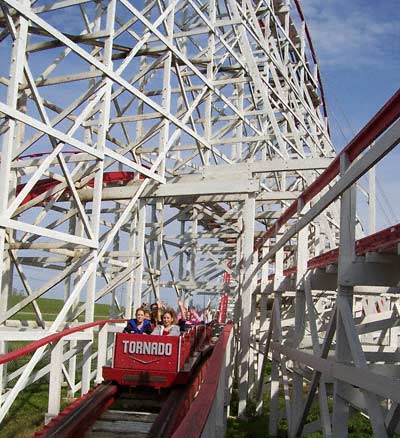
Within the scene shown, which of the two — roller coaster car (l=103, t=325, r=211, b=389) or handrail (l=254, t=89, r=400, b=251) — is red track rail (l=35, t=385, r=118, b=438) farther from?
handrail (l=254, t=89, r=400, b=251)

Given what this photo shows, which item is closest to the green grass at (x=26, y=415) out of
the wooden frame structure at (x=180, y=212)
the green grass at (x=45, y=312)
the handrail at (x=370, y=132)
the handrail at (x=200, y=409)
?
the wooden frame structure at (x=180, y=212)

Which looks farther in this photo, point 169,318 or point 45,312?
point 45,312

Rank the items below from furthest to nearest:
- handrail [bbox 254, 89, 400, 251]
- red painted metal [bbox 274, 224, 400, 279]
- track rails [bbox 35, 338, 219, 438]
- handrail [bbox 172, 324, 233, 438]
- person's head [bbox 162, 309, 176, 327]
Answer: person's head [bbox 162, 309, 176, 327], track rails [bbox 35, 338, 219, 438], red painted metal [bbox 274, 224, 400, 279], handrail [bbox 254, 89, 400, 251], handrail [bbox 172, 324, 233, 438]

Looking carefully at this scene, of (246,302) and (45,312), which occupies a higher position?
(246,302)

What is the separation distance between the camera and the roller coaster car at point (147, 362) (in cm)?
823

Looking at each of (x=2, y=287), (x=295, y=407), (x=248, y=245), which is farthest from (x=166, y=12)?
(x=295, y=407)

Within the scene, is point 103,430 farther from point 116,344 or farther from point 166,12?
point 166,12

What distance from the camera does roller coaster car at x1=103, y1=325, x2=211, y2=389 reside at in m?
8.23

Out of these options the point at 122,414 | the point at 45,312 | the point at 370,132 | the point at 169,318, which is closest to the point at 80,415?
the point at 122,414

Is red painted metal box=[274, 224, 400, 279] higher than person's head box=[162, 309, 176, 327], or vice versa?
red painted metal box=[274, 224, 400, 279]

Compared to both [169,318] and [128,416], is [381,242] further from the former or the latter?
[169,318]

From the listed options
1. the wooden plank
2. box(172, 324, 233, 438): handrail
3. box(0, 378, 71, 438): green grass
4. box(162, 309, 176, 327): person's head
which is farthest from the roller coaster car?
box(0, 378, 71, 438): green grass

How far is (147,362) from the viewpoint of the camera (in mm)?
8391

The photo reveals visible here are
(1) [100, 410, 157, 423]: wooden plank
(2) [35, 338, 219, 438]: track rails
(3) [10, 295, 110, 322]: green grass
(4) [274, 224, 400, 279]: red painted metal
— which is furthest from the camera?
(3) [10, 295, 110, 322]: green grass
